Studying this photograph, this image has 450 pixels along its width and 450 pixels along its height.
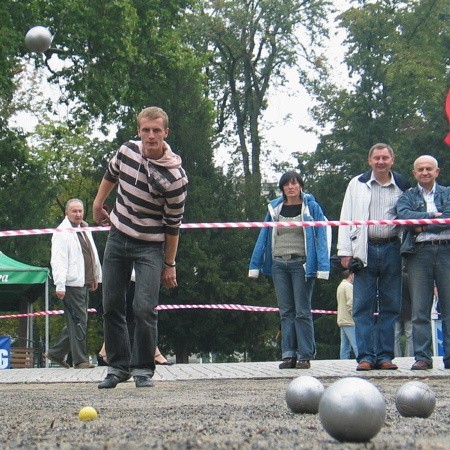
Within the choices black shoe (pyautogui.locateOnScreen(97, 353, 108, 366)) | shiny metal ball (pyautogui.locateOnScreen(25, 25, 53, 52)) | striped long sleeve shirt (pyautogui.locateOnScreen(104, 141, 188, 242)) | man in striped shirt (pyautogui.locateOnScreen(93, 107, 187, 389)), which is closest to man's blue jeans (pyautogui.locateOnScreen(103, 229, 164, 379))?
man in striped shirt (pyautogui.locateOnScreen(93, 107, 187, 389))

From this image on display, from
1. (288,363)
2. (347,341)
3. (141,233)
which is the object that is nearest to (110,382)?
(141,233)

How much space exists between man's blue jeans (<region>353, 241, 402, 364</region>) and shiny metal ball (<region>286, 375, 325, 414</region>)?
494cm

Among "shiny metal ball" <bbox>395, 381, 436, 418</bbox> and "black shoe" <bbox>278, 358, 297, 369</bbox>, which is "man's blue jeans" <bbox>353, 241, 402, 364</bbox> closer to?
"black shoe" <bbox>278, 358, 297, 369</bbox>

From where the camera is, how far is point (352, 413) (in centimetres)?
357

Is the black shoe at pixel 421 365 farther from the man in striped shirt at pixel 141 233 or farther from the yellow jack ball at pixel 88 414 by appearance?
the yellow jack ball at pixel 88 414

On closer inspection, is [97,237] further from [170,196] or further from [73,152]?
[170,196]

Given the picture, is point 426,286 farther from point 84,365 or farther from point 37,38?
point 37,38

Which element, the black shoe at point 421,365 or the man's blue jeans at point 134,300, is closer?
the man's blue jeans at point 134,300

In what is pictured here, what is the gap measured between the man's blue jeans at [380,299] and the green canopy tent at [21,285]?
8399 mm

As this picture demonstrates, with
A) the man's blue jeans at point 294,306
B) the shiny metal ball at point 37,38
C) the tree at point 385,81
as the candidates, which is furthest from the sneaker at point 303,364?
the tree at point 385,81

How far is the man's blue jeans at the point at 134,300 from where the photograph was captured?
755 centimetres

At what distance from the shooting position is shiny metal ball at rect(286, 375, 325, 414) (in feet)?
15.9

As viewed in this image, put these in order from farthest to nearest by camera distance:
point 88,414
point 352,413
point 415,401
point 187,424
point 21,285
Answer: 1. point 21,285
2. point 88,414
3. point 415,401
4. point 187,424
5. point 352,413

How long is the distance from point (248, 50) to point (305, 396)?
37.5 m
